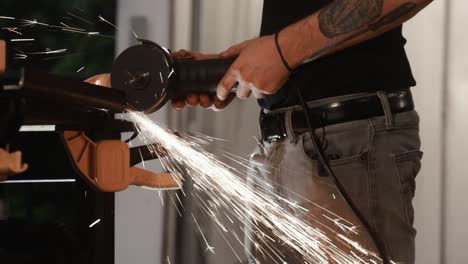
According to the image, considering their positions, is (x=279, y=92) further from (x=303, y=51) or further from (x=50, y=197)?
(x=50, y=197)

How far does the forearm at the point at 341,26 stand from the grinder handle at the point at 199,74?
14 cm

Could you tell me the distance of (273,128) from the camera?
3.56 feet

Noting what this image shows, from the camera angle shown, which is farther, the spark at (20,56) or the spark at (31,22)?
the spark at (31,22)

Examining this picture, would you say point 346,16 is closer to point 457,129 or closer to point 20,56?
point 457,129

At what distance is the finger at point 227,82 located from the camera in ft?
3.30

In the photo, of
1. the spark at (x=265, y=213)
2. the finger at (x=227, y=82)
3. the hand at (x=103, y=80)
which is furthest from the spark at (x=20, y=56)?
the finger at (x=227, y=82)

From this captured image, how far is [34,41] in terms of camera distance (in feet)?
7.48

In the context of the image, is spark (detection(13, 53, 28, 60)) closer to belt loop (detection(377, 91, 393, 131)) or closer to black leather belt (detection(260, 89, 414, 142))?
black leather belt (detection(260, 89, 414, 142))

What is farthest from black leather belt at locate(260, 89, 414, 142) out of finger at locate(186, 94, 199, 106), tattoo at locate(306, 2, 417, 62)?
finger at locate(186, 94, 199, 106)

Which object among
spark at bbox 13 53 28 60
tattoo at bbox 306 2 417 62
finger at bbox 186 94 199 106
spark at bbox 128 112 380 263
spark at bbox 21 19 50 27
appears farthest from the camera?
spark at bbox 21 19 50 27

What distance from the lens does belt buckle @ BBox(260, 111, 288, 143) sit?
1065 millimetres

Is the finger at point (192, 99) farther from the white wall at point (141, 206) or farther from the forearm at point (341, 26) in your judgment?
the white wall at point (141, 206)

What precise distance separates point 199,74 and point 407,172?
43 centimetres

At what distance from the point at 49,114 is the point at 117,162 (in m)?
0.20
